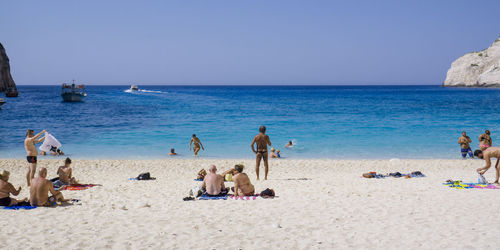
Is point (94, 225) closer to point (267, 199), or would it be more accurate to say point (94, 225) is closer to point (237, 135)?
point (267, 199)

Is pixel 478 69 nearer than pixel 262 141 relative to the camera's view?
No

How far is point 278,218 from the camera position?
7281 mm

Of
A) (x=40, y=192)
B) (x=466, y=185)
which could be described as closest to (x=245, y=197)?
(x=40, y=192)

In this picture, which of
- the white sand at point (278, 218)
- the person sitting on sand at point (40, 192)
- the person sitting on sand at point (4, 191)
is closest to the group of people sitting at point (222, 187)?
the white sand at point (278, 218)

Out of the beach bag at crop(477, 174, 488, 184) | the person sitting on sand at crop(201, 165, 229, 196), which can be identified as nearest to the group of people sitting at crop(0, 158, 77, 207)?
the person sitting on sand at crop(201, 165, 229, 196)

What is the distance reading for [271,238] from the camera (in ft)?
20.2

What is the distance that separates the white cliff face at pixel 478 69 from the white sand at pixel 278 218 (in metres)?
117

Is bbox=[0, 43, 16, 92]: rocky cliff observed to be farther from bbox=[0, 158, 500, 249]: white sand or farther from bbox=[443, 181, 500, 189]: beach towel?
bbox=[443, 181, 500, 189]: beach towel

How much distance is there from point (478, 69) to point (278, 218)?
13490cm

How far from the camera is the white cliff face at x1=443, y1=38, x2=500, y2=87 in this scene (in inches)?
4232

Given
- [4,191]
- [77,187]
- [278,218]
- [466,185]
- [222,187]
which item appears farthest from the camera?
[77,187]

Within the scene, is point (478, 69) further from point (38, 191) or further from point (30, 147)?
point (38, 191)

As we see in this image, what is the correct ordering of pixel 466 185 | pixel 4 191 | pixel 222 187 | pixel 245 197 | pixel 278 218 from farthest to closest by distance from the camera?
pixel 466 185
pixel 222 187
pixel 245 197
pixel 4 191
pixel 278 218

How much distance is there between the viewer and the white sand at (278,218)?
5.91 metres
